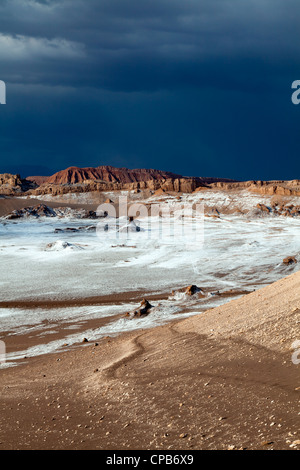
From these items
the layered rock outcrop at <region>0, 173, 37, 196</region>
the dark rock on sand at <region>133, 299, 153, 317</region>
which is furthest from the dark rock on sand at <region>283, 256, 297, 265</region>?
→ the layered rock outcrop at <region>0, 173, 37, 196</region>

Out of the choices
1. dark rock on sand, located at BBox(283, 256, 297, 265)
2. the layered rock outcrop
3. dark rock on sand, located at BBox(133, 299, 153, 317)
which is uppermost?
the layered rock outcrop

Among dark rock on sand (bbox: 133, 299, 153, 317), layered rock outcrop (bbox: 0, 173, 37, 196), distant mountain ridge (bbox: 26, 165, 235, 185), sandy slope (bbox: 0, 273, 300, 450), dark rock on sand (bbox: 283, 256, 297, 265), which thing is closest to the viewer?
sandy slope (bbox: 0, 273, 300, 450)

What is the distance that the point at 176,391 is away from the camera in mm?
5652

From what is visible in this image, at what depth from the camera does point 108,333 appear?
11891 mm

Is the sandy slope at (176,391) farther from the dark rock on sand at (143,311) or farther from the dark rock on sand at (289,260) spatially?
the dark rock on sand at (289,260)

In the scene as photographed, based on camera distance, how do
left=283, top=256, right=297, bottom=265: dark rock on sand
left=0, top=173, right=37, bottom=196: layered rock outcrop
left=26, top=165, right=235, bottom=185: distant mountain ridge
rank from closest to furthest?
left=283, top=256, right=297, bottom=265: dark rock on sand < left=0, top=173, right=37, bottom=196: layered rock outcrop < left=26, top=165, right=235, bottom=185: distant mountain ridge

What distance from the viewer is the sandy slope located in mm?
Result: 4426

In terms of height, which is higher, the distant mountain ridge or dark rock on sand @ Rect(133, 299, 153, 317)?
the distant mountain ridge

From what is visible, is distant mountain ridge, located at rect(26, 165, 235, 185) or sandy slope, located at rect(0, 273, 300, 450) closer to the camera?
sandy slope, located at rect(0, 273, 300, 450)

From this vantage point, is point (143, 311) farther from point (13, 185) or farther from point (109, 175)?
point (109, 175)

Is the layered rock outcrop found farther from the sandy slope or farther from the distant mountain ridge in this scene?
the sandy slope

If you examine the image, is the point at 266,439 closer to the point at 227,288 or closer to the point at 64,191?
the point at 227,288

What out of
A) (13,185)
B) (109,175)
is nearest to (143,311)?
(13,185)

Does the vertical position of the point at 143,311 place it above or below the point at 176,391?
below
